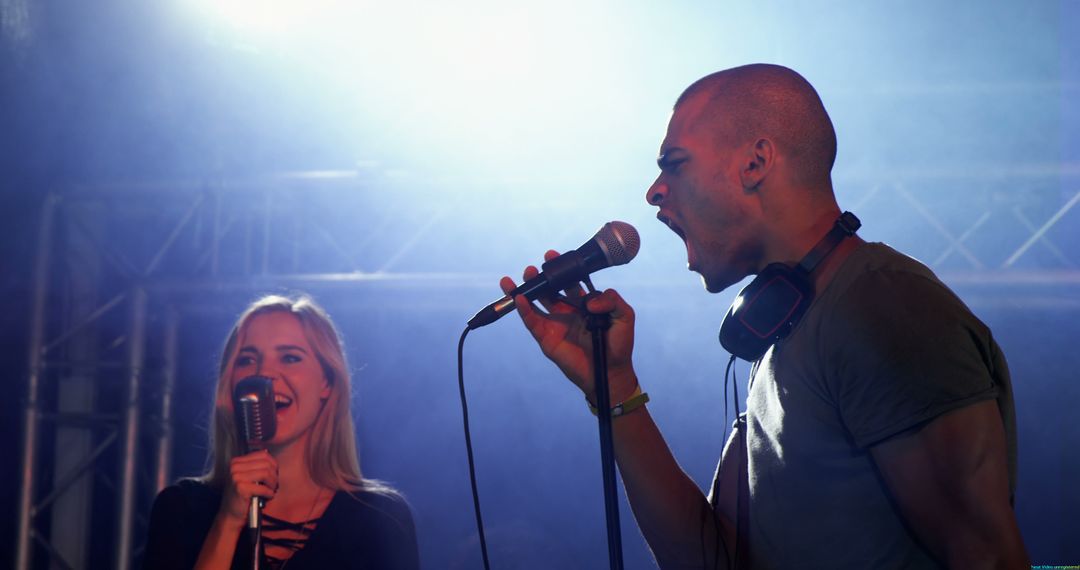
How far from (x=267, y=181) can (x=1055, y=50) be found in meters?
4.60

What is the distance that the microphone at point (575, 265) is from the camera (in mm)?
1537

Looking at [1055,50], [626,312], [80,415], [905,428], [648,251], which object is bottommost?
[905,428]

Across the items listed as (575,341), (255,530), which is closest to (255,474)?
(255,530)

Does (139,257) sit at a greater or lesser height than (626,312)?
greater

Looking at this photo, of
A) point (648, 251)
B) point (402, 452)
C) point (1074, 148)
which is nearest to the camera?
point (1074, 148)

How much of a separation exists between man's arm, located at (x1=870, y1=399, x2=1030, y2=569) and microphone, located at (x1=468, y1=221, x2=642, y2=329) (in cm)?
57

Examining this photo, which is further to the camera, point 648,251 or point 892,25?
point 648,251

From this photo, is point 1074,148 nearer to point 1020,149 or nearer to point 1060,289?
point 1020,149

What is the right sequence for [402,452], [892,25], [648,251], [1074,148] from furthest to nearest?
[402,452] → [648,251] → [1074,148] → [892,25]

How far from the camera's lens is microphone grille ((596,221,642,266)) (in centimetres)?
155

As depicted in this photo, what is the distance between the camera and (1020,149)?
202 inches

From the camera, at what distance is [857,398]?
129cm

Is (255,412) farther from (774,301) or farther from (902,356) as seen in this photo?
(902,356)

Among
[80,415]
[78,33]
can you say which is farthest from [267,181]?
[80,415]
